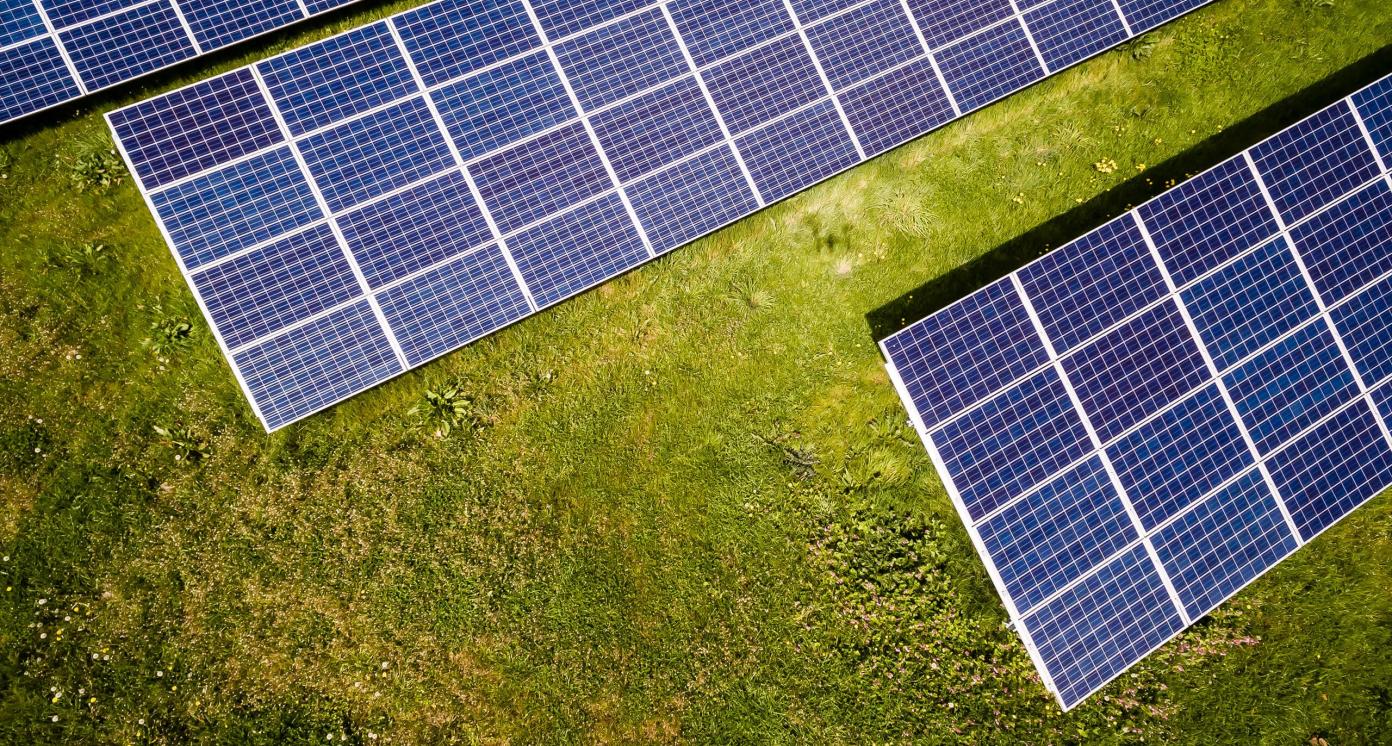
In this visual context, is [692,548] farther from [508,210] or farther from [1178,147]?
[1178,147]

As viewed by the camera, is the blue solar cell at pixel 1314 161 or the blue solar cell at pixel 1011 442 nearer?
the blue solar cell at pixel 1011 442

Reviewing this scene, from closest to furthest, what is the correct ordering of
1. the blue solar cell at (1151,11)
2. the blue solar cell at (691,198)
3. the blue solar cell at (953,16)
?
1. the blue solar cell at (691,198)
2. the blue solar cell at (953,16)
3. the blue solar cell at (1151,11)

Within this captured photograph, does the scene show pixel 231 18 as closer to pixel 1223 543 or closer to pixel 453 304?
pixel 453 304

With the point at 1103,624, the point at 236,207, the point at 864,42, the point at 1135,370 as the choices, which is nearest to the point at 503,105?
the point at 236,207

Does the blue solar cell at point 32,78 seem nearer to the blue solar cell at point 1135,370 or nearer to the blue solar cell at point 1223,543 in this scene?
the blue solar cell at point 1135,370

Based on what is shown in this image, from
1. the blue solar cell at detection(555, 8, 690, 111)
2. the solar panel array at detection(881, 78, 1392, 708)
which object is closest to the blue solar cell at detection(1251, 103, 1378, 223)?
the solar panel array at detection(881, 78, 1392, 708)

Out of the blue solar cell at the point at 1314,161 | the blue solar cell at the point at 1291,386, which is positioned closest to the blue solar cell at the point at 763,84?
the blue solar cell at the point at 1314,161

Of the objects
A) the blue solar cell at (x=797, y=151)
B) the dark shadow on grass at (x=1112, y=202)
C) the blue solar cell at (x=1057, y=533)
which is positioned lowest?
the blue solar cell at (x=1057, y=533)

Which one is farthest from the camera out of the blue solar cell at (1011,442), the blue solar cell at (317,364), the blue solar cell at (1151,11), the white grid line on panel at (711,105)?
the blue solar cell at (1151,11)
